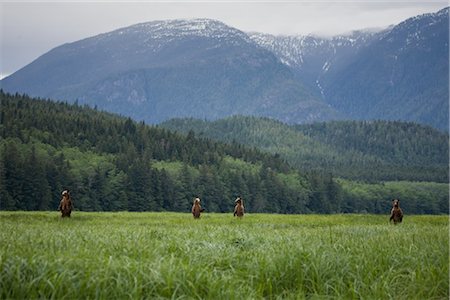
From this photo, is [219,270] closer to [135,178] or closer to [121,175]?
[121,175]

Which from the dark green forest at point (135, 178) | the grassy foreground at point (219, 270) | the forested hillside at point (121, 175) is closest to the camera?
the grassy foreground at point (219, 270)

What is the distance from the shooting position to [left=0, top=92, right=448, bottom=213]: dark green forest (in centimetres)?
10975

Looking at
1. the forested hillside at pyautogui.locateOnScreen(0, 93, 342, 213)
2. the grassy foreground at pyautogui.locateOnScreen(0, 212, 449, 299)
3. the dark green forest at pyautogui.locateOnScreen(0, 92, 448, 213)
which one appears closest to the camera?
the grassy foreground at pyautogui.locateOnScreen(0, 212, 449, 299)

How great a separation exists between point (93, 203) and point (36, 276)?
382 feet

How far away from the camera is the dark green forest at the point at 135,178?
110 meters

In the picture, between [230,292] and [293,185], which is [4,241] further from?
[293,185]

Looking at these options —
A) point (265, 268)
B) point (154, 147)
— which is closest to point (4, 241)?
point (265, 268)

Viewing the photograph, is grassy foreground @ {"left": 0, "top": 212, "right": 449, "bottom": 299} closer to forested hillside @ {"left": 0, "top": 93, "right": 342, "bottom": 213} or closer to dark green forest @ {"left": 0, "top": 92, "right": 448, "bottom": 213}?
dark green forest @ {"left": 0, "top": 92, "right": 448, "bottom": 213}

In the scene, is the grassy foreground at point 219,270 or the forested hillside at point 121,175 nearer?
the grassy foreground at point 219,270

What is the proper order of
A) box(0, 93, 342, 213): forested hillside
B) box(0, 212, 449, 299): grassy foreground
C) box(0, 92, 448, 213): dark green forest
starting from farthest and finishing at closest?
box(0, 92, 448, 213): dark green forest < box(0, 93, 342, 213): forested hillside < box(0, 212, 449, 299): grassy foreground

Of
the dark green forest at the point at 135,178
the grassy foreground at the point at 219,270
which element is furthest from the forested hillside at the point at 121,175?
the grassy foreground at the point at 219,270

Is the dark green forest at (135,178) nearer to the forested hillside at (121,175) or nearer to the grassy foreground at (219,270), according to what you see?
the forested hillside at (121,175)

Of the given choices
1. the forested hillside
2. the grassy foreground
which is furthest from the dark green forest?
the grassy foreground

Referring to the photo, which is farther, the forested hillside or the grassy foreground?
the forested hillside
